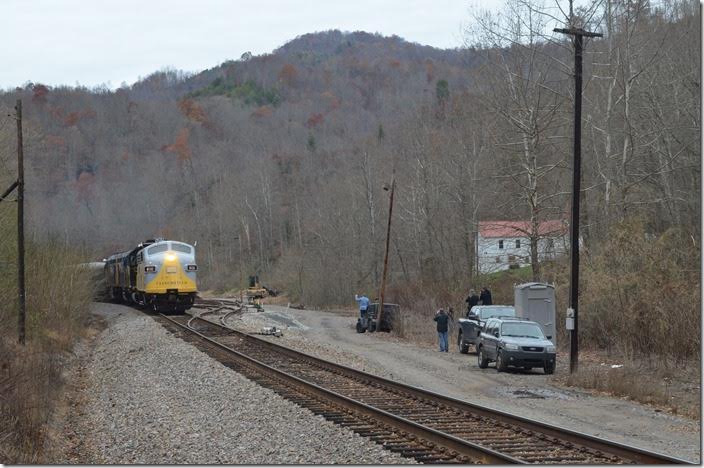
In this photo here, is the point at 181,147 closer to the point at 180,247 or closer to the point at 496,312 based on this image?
the point at 180,247

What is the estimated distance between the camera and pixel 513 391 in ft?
67.0

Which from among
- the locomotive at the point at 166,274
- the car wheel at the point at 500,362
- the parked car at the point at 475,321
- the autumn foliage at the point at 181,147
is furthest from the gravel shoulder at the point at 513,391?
the autumn foliage at the point at 181,147

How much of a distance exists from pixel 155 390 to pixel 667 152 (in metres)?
27.5

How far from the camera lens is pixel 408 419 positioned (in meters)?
14.5

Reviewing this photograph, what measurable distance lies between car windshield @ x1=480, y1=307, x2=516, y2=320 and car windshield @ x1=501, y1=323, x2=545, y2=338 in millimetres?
5031

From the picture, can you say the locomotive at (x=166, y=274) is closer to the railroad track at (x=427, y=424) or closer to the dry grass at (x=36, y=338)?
the dry grass at (x=36, y=338)

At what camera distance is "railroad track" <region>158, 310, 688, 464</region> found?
1162 centimetres

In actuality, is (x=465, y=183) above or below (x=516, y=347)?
above

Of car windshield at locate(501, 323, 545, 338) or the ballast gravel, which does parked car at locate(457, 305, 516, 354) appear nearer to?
car windshield at locate(501, 323, 545, 338)

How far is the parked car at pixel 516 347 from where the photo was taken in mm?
23672

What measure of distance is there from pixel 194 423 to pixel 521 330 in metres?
12.1

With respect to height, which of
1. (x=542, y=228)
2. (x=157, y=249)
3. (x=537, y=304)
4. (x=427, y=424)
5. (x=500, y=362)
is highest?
(x=542, y=228)

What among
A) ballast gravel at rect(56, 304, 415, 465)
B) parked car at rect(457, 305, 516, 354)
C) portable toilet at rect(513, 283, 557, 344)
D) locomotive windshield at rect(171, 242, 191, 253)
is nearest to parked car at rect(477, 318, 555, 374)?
portable toilet at rect(513, 283, 557, 344)

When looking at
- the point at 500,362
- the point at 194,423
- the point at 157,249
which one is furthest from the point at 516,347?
the point at 157,249
